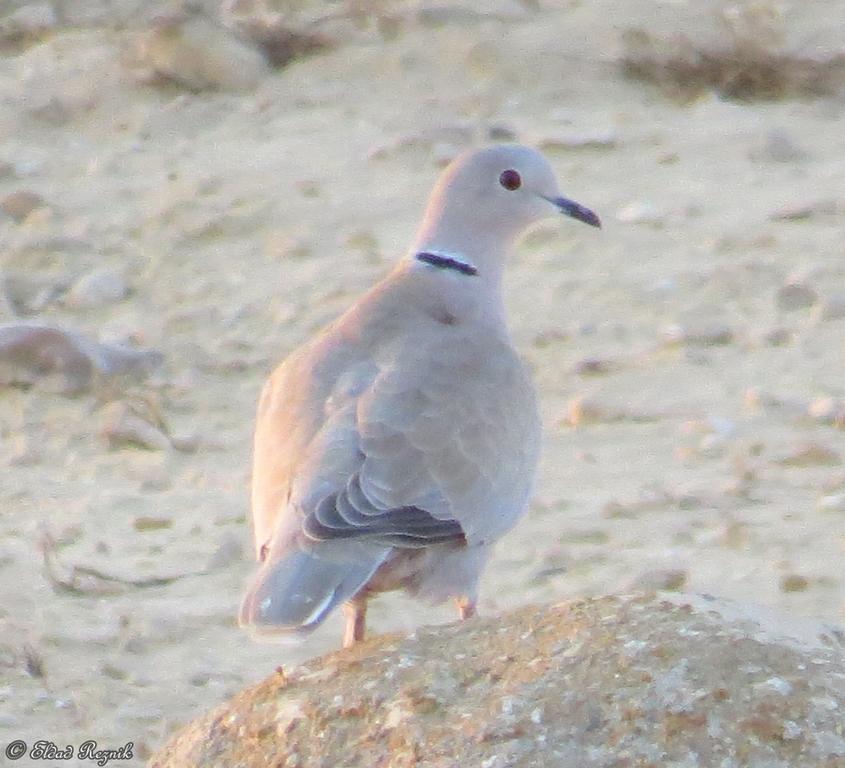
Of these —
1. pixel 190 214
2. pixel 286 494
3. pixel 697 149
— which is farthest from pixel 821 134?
pixel 286 494

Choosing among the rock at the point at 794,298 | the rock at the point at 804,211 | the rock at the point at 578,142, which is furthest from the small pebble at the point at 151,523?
the rock at the point at 578,142

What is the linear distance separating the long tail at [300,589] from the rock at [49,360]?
2.46 m

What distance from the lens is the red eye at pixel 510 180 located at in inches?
209

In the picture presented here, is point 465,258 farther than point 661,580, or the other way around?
point 465,258

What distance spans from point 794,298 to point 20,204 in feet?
9.17

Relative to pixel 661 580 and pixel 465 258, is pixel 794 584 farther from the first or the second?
pixel 465 258

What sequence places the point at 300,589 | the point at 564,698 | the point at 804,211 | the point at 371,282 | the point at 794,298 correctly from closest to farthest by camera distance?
1. the point at 564,698
2. the point at 300,589
3. the point at 794,298
4. the point at 371,282
5. the point at 804,211

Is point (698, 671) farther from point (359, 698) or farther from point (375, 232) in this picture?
point (375, 232)

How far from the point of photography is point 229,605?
492 centimetres

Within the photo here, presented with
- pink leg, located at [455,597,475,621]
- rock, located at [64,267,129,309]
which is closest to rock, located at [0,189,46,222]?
rock, located at [64,267,129,309]

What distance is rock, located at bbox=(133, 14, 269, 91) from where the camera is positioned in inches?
337

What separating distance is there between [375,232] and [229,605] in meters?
2.58

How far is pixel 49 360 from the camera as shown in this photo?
Answer: 627cm

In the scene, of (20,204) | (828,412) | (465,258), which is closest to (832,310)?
(828,412)
